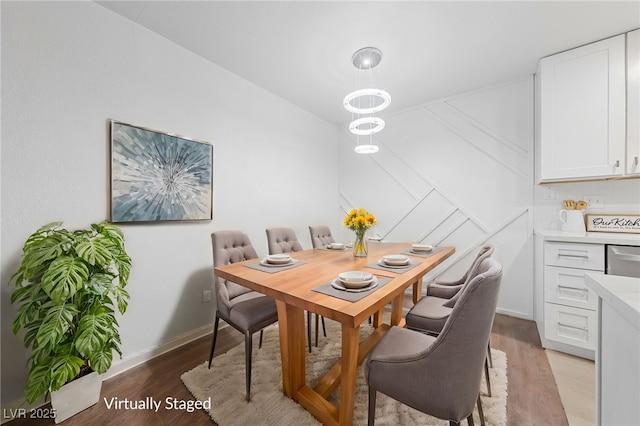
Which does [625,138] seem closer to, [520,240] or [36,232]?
[520,240]

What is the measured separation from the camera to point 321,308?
105cm

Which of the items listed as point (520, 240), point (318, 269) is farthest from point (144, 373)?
point (520, 240)

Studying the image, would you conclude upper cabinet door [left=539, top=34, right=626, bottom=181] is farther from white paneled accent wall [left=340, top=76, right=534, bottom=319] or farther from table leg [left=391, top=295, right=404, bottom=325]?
table leg [left=391, top=295, right=404, bottom=325]

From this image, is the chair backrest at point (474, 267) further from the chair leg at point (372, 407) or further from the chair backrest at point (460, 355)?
the chair leg at point (372, 407)

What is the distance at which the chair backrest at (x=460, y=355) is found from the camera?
892mm

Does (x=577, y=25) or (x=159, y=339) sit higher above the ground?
(x=577, y=25)

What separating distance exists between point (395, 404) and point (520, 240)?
93.9 inches

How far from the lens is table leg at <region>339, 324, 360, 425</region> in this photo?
115 cm

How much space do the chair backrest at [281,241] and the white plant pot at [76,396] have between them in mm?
1452

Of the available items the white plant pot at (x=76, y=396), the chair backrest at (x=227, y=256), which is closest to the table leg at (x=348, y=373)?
the chair backrest at (x=227, y=256)

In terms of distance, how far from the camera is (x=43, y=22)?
1.53m

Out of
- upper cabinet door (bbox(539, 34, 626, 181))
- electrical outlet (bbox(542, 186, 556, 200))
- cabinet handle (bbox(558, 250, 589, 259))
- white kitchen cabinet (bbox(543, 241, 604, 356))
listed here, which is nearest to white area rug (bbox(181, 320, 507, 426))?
white kitchen cabinet (bbox(543, 241, 604, 356))

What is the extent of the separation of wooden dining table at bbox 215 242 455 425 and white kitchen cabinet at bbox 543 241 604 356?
1049 millimetres

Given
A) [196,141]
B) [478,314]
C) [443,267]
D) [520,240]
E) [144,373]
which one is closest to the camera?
[478,314]
